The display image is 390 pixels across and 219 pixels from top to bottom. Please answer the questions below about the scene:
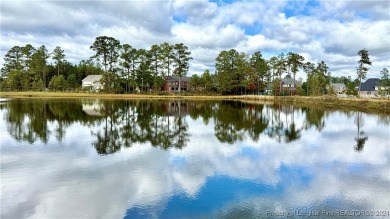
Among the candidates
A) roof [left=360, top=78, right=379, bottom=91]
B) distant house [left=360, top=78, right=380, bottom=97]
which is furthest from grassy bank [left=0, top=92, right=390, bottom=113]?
roof [left=360, top=78, right=379, bottom=91]

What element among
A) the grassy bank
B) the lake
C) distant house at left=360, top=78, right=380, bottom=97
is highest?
distant house at left=360, top=78, right=380, bottom=97

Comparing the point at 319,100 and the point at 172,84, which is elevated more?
the point at 172,84

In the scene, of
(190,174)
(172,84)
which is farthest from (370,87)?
(190,174)

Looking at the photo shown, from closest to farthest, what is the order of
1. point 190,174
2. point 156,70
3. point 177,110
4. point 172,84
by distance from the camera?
point 190,174 < point 177,110 < point 156,70 < point 172,84

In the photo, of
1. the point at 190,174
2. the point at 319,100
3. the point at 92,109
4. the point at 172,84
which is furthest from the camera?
the point at 172,84

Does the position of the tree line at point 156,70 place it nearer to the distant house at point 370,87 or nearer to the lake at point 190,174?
the distant house at point 370,87

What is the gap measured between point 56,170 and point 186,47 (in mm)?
71426

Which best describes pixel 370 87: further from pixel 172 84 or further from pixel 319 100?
pixel 172 84

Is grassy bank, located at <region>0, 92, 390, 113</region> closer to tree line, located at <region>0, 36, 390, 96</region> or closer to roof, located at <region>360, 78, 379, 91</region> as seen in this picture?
tree line, located at <region>0, 36, 390, 96</region>

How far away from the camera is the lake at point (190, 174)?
29.3 ft

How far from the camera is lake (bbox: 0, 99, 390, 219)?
352 inches

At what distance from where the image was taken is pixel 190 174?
12.1 metres

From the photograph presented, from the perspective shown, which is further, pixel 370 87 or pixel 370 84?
pixel 370 84

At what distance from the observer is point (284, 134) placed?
75.1 ft
